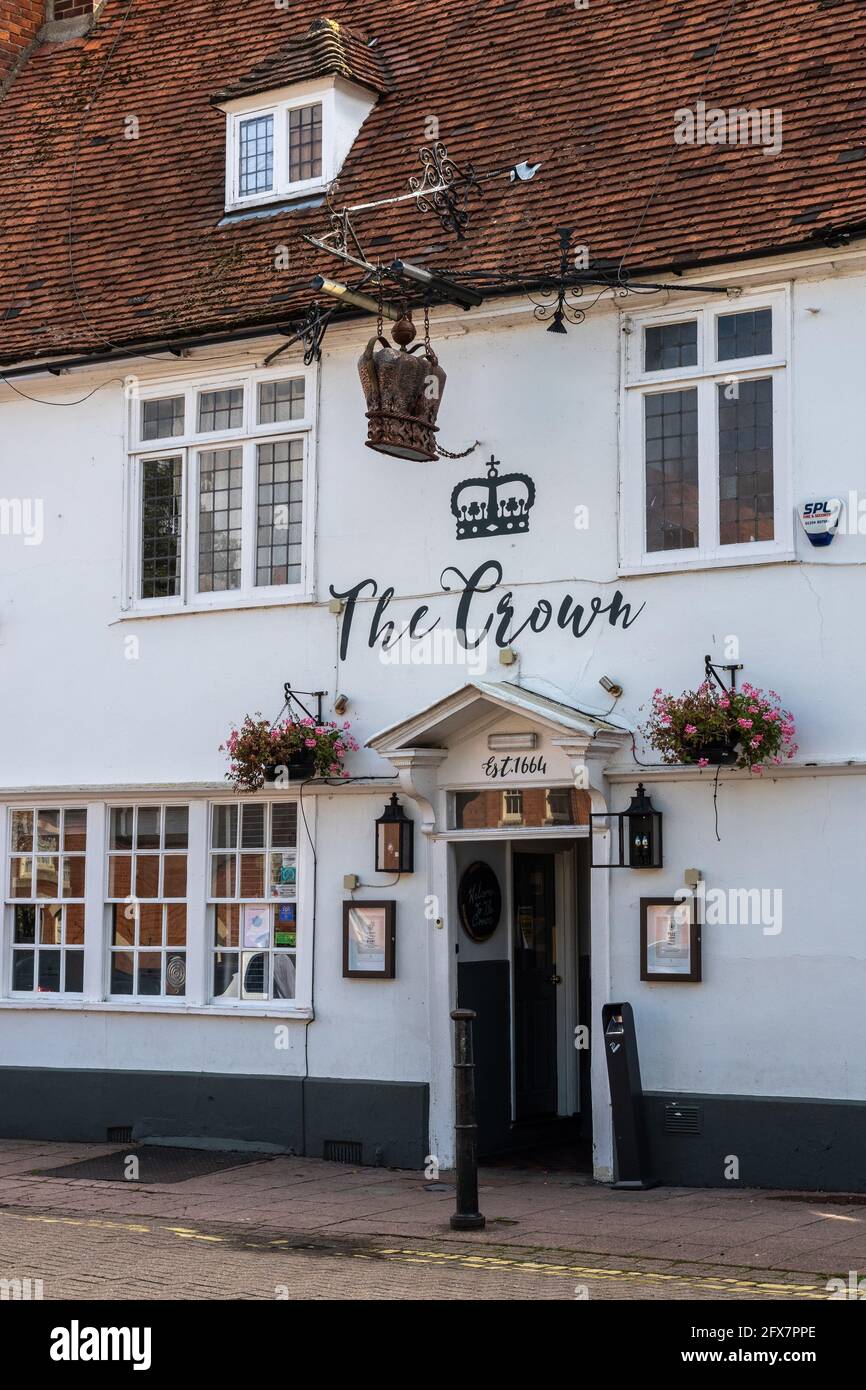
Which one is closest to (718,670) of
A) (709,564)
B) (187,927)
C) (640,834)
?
(709,564)

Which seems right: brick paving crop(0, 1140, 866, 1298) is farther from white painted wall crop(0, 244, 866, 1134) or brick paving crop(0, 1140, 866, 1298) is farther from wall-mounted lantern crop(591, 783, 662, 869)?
wall-mounted lantern crop(591, 783, 662, 869)

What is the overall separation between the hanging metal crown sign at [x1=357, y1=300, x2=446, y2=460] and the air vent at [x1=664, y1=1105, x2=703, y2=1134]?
16.2 ft

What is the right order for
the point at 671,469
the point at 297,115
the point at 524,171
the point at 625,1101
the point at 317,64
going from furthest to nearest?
the point at 297,115 < the point at 317,64 < the point at 524,171 < the point at 671,469 < the point at 625,1101

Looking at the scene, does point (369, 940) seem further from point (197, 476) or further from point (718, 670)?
point (197, 476)

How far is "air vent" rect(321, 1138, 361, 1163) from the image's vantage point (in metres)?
14.0

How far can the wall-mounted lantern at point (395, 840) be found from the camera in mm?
13836

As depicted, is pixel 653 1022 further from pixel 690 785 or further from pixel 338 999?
pixel 338 999

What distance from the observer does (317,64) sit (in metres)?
15.7

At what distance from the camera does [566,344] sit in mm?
13570

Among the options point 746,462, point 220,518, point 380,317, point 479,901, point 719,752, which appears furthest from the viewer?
point 220,518

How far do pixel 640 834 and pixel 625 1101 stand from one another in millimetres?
1839

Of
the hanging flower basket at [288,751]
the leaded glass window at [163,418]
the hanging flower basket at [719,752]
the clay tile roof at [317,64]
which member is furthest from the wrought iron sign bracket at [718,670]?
the clay tile roof at [317,64]

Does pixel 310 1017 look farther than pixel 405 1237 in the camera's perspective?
Yes

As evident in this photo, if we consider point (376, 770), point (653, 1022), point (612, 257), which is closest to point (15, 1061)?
point (376, 770)
